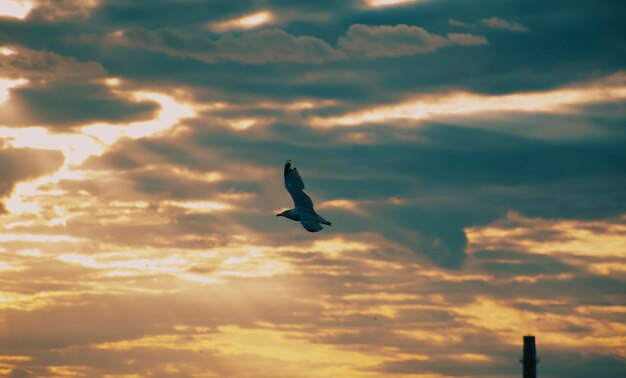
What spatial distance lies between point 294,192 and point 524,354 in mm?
47431

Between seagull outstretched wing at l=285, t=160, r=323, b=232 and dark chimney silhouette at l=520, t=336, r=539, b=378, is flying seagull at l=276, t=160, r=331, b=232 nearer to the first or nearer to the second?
seagull outstretched wing at l=285, t=160, r=323, b=232

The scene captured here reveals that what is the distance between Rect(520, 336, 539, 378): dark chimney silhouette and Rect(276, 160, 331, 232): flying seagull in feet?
111

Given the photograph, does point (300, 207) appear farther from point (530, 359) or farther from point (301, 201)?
point (530, 359)

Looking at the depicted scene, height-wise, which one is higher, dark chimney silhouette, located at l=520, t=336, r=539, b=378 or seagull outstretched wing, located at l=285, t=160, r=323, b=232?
seagull outstretched wing, located at l=285, t=160, r=323, b=232

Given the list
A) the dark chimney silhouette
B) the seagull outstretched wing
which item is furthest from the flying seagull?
the dark chimney silhouette

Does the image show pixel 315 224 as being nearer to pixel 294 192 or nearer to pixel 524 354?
pixel 294 192

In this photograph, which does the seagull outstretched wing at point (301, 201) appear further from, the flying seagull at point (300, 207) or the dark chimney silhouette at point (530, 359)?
the dark chimney silhouette at point (530, 359)

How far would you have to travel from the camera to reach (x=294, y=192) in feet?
399

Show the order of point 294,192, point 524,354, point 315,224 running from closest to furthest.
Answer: point 524,354 → point 315,224 → point 294,192

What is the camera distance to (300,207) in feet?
387

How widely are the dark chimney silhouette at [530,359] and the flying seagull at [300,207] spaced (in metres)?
33.7

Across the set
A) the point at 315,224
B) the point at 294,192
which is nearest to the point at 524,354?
the point at 315,224

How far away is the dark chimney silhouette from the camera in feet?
269

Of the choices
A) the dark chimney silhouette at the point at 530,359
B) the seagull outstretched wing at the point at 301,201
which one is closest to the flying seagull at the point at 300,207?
the seagull outstretched wing at the point at 301,201
